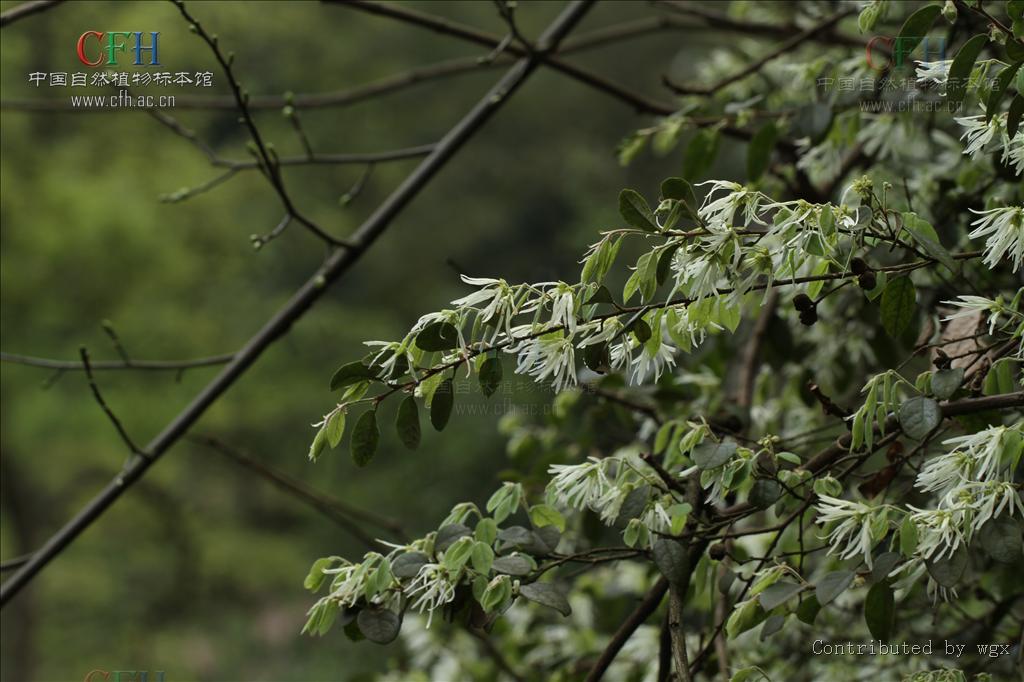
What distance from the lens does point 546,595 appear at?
0.93m

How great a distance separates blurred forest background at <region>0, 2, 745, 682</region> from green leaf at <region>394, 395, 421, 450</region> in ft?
7.05

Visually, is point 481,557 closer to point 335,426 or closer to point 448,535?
point 448,535

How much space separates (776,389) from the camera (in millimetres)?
2010

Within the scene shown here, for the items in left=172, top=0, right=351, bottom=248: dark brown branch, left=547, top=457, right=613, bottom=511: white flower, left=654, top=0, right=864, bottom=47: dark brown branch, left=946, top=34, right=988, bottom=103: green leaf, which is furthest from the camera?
left=654, top=0, right=864, bottom=47: dark brown branch

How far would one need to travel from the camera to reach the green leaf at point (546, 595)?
92 cm

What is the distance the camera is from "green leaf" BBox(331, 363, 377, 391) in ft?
2.59

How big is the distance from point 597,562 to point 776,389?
44.9 inches

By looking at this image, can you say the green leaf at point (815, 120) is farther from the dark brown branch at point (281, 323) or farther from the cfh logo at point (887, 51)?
the dark brown branch at point (281, 323)

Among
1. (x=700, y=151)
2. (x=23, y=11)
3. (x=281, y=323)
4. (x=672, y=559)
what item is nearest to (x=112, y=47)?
(x=23, y=11)

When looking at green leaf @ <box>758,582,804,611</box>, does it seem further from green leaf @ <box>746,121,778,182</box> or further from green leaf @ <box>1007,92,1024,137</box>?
green leaf @ <box>746,121,778,182</box>

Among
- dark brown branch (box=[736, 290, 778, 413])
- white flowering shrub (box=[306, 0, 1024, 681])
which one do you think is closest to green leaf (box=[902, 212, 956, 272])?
white flowering shrub (box=[306, 0, 1024, 681])

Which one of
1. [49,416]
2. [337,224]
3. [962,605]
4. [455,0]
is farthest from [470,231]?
[962,605]

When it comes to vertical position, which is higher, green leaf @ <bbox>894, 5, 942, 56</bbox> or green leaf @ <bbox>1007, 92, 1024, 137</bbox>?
green leaf @ <bbox>894, 5, 942, 56</bbox>

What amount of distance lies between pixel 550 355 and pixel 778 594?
1.00 feet
